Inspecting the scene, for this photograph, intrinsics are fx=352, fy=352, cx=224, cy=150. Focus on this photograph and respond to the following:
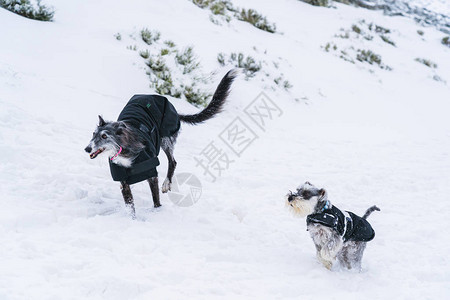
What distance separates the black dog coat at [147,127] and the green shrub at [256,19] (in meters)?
10.1

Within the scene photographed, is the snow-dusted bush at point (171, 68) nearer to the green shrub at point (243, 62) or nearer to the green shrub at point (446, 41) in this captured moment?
the green shrub at point (243, 62)

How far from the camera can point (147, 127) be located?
4.62 meters

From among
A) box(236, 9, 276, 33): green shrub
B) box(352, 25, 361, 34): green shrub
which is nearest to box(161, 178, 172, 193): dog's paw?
box(236, 9, 276, 33): green shrub

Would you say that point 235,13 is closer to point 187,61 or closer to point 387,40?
point 187,61

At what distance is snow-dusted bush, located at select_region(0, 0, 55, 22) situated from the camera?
824 centimetres

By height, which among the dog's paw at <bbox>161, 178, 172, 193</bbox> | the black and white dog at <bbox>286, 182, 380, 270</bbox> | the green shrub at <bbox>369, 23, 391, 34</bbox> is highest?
the black and white dog at <bbox>286, 182, 380, 270</bbox>

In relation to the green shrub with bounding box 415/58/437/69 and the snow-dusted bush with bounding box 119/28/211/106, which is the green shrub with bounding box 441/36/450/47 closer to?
the green shrub with bounding box 415/58/437/69

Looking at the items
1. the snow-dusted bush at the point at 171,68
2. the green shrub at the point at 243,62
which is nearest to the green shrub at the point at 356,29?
the green shrub at the point at 243,62

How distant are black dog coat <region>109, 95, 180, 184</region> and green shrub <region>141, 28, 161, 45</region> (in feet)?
16.3

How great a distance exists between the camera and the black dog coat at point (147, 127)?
4.29m

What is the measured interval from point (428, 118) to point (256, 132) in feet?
22.0

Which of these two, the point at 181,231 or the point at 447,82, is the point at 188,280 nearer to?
the point at 181,231

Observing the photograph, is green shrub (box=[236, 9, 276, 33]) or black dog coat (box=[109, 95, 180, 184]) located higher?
black dog coat (box=[109, 95, 180, 184])

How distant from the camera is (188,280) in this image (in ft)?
11.5
